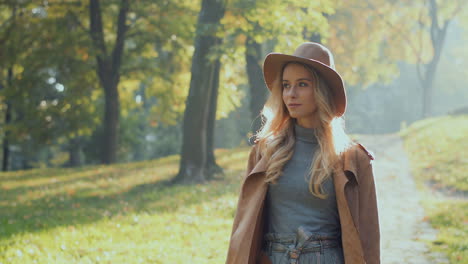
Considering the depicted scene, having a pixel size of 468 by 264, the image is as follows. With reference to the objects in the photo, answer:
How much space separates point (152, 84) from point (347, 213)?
18.8 m

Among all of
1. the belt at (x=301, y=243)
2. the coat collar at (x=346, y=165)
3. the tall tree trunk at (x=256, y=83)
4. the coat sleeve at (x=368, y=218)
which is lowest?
the belt at (x=301, y=243)

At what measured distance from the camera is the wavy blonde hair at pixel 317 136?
9.40 ft

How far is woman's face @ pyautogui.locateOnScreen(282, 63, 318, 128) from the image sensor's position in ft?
9.89

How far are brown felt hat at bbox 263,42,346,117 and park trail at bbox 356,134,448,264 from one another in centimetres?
415

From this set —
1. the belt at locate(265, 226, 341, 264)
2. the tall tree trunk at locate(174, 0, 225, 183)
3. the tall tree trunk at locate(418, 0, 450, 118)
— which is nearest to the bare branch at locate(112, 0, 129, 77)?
the tall tree trunk at locate(174, 0, 225, 183)

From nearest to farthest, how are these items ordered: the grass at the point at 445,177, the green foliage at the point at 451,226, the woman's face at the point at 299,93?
the woman's face at the point at 299,93, the green foliage at the point at 451,226, the grass at the point at 445,177

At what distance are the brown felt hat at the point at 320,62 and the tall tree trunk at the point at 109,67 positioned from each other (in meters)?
14.9

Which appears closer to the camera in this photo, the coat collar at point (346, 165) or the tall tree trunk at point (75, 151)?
the coat collar at point (346, 165)

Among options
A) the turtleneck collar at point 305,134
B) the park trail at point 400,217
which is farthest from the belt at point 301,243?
the park trail at point 400,217

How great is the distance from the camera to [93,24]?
18.3 meters

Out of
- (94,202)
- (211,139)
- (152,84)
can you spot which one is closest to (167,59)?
(152,84)

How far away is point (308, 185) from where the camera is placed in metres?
2.87

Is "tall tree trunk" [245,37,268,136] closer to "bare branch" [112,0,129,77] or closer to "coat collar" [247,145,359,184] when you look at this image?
"bare branch" [112,0,129,77]

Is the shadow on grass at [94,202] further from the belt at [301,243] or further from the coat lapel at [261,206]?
the belt at [301,243]
